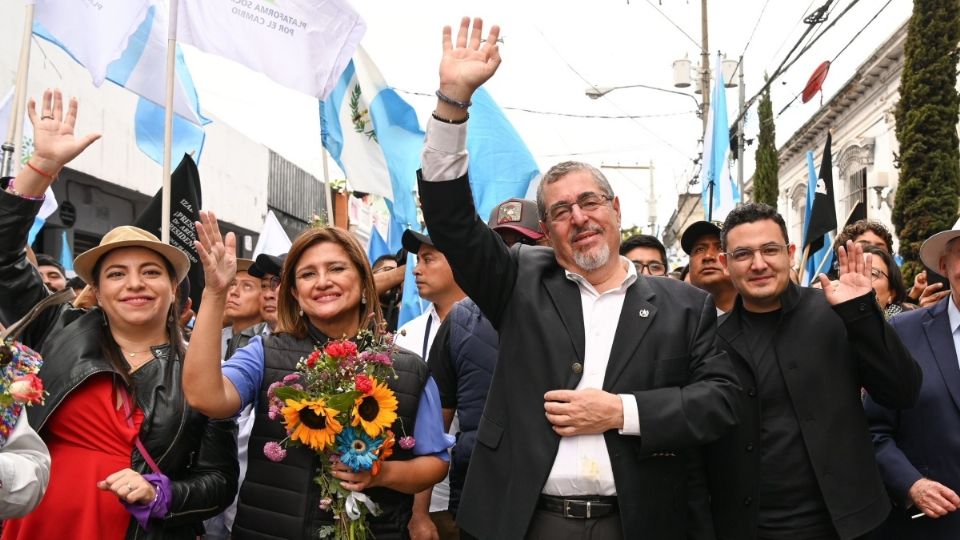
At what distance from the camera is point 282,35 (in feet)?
20.0

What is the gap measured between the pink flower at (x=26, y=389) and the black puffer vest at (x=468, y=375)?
6.83ft

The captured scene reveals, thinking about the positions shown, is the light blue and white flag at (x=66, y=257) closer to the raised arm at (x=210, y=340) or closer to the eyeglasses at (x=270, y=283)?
the eyeglasses at (x=270, y=283)

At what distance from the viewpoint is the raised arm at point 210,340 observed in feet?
9.65

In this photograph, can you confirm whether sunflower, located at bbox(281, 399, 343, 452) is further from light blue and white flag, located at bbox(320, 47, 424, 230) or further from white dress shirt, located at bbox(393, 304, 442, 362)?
light blue and white flag, located at bbox(320, 47, 424, 230)

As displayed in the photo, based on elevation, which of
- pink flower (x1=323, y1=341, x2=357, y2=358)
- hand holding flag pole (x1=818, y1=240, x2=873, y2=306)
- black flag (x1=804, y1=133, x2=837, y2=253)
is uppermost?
black flag (x1=804, y1=133, x2=837, y2=253)

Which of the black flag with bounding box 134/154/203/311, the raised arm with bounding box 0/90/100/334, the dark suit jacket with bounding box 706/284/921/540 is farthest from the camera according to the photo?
the black flag with bounding box 134/154/203/311

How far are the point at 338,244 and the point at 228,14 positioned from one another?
3.09m

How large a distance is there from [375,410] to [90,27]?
3871mm

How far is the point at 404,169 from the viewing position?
7883 mm

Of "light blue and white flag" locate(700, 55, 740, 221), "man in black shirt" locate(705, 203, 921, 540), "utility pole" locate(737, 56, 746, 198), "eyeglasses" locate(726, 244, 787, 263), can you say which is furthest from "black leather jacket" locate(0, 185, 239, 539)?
"utility pole" locate(737, 56, 746, 198)

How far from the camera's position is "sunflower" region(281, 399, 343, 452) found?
2943 mm

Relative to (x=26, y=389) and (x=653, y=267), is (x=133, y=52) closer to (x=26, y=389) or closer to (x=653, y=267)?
(x=653, y=267)

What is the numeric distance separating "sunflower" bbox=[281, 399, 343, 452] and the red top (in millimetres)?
710

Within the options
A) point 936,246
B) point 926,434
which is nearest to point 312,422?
point 926,434
